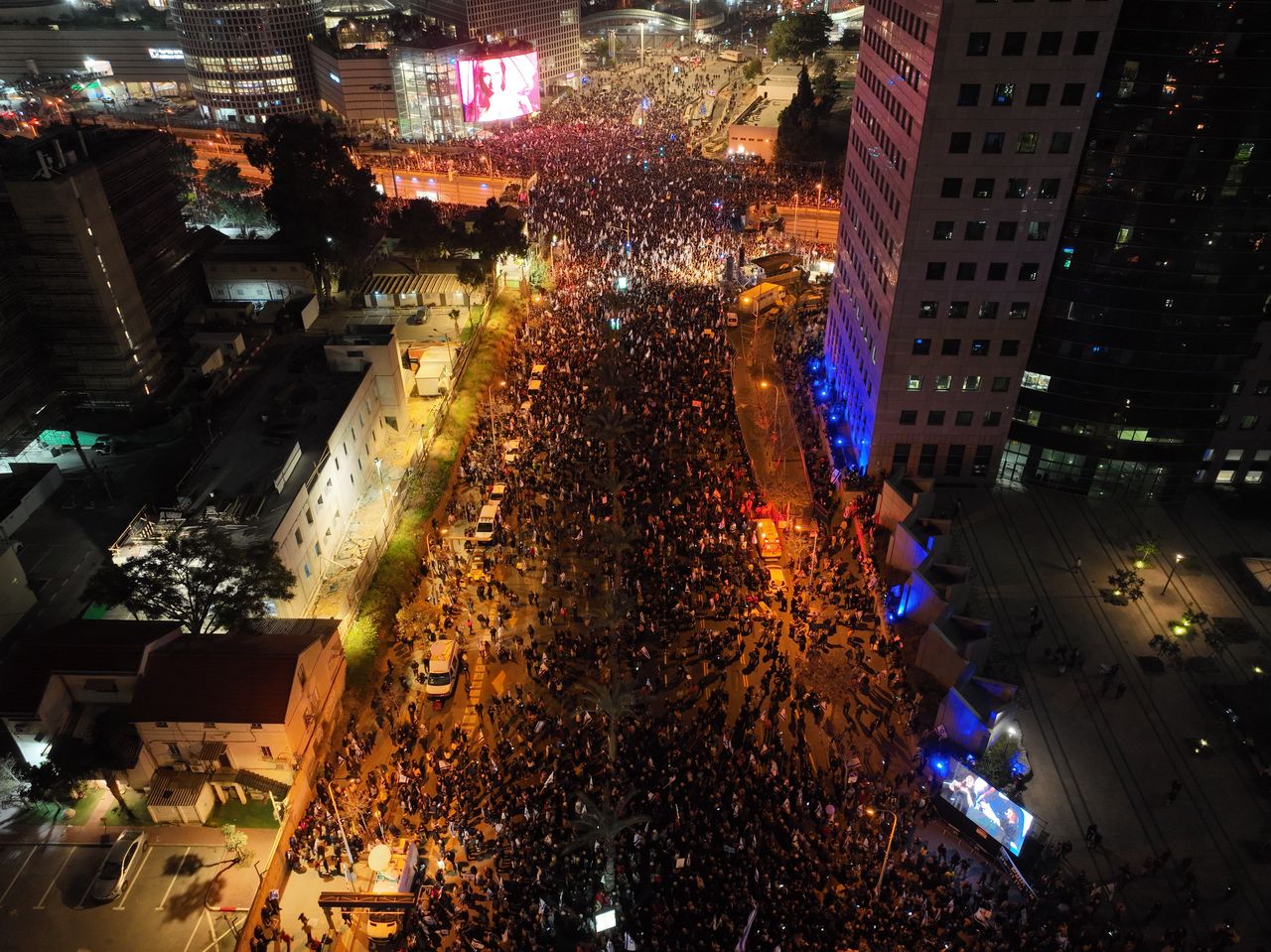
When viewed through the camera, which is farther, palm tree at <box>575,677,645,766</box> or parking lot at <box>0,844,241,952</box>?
palm tree at <box>575,677,645,766</box>

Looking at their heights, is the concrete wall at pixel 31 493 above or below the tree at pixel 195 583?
below

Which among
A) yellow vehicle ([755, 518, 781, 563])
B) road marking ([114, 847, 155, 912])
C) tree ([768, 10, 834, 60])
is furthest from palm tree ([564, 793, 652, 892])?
tree ([768, 10, 834, 60])

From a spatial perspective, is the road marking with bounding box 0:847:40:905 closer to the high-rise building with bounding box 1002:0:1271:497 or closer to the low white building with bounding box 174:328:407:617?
the low white building with bounding box 174:328:407:617

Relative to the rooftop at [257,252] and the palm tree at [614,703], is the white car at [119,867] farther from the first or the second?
the rooftop at [257,252]

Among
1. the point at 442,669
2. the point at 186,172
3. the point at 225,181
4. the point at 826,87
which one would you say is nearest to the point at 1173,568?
the point at 442,669

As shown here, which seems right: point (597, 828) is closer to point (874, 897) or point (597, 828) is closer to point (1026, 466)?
point (874, 897)

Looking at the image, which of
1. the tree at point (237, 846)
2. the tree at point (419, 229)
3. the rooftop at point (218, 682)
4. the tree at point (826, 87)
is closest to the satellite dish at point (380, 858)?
the tree at point (237, 846)
